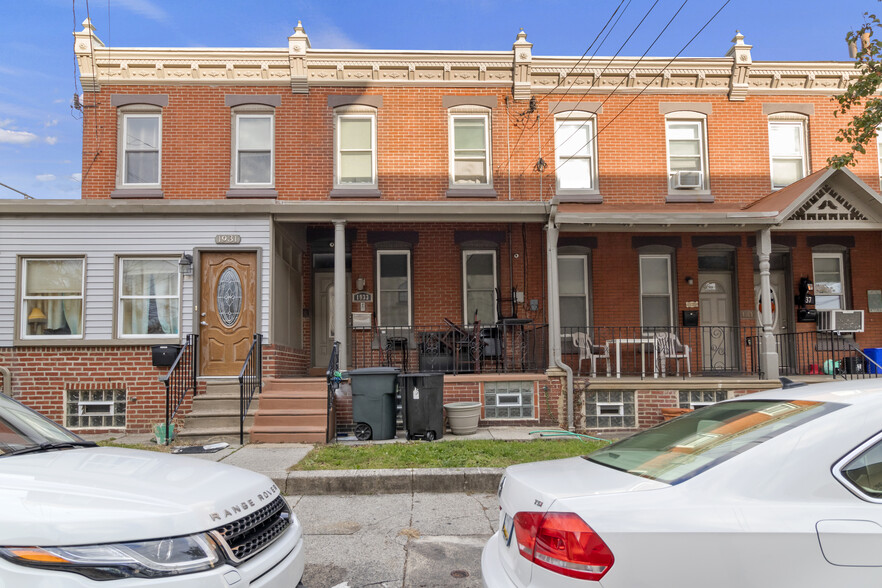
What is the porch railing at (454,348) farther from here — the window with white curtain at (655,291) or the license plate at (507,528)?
the license plate at (507,528)

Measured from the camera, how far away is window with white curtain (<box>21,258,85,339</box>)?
11.3 m

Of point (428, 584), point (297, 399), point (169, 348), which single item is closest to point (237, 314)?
point (169, 348)

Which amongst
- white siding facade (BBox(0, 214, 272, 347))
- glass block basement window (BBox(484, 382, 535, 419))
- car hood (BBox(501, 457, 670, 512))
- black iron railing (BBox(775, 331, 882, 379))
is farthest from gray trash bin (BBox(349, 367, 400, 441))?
black iron railing (BBox(775, 331, 882, 379))

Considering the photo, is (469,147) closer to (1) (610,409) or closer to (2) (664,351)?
(2) (664,351)

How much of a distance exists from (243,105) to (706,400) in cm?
1100

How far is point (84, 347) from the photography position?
11.1 meters

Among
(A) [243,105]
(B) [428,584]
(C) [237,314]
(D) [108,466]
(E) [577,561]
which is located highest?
(A) [243,105]

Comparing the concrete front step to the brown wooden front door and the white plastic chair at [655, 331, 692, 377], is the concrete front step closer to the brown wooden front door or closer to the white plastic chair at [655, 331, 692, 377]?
the brown wooden front door

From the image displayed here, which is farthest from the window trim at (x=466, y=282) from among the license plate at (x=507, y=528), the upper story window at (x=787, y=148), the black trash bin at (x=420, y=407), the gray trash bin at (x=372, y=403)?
the license plate at (x=507, y=528)

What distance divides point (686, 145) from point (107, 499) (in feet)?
46.5

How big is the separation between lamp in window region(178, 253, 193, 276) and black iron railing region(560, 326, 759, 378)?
7.26 meters

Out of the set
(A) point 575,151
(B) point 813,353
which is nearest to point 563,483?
(A) point 575,151

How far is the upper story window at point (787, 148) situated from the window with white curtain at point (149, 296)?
12.8 metres

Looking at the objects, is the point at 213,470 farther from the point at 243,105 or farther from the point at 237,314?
the point at 243,105
